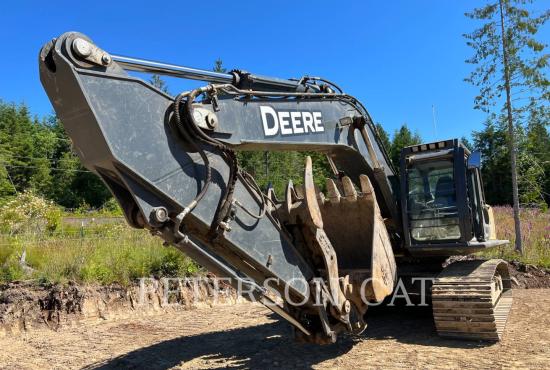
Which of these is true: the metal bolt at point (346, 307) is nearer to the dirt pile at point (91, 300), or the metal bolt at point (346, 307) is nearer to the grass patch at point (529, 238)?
the dirt pile at point (91, 300)

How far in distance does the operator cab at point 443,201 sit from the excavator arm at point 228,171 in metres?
1.04

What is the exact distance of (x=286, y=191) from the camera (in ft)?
14.6

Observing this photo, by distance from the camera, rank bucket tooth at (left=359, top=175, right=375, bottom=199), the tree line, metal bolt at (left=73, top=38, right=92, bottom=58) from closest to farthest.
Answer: metal bolt at (left=73, top=38, right=92, bottom=58) → bucket tooth at (left=359, top=175, right=375, bottom=199) → the tree line

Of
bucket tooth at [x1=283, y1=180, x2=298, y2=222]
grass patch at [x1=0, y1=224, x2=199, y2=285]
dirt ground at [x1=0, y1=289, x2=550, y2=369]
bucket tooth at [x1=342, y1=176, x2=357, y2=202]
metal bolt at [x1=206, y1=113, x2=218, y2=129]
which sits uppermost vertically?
metal bolt at [x1=206, y1=113, x2=218, y2=129]

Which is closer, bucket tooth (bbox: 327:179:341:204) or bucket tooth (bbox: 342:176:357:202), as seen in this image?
bucket tooth (bbox: 342:176:357:202)

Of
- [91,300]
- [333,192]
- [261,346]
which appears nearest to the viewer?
[333,192]

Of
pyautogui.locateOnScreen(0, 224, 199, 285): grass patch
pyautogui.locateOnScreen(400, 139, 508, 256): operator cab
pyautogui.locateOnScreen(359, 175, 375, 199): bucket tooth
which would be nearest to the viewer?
pyautogui.locateOnScreen(359, 175, 375, 199): bucket tooth

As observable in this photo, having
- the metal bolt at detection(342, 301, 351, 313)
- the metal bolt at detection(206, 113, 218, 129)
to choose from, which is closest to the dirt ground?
the metal bolt at detection(342, 301, 351, 313)

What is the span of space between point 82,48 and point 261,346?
3.93 metres

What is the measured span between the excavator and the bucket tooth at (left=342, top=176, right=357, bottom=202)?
0.06ft

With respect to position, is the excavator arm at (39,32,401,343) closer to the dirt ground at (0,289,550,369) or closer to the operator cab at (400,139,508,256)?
the dirt ground at (0,289,550,369)

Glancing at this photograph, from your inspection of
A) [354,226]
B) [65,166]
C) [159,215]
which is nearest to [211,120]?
[159,215]

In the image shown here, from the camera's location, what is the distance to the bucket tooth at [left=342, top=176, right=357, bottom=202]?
4.68m

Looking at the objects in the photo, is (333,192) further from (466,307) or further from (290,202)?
(466,307)
